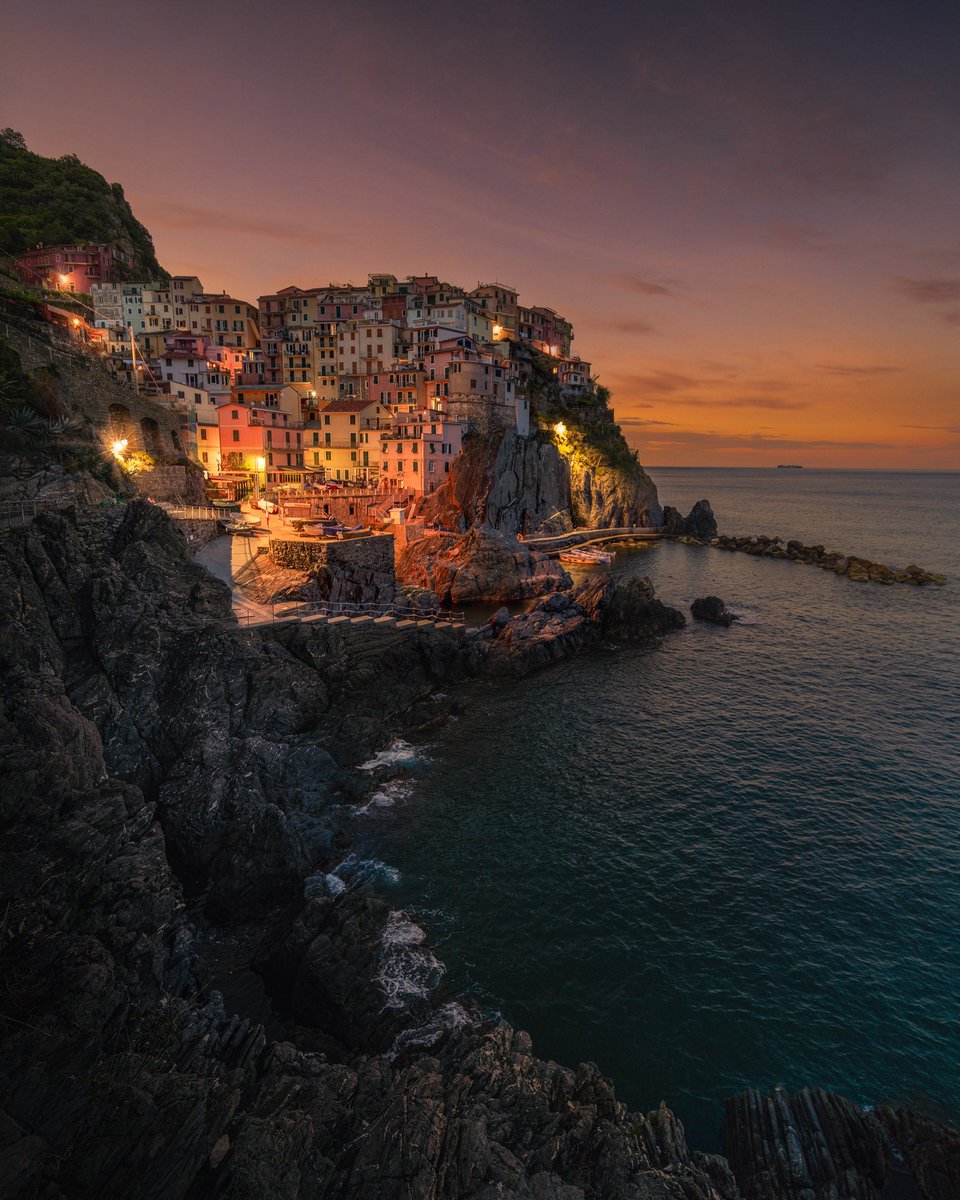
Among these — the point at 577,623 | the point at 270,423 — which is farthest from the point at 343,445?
the point at 577,623

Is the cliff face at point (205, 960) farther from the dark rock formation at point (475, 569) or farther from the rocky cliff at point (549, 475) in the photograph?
the rocky cliff at point (549, 475)

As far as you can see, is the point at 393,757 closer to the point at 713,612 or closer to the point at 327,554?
the point at 327,554

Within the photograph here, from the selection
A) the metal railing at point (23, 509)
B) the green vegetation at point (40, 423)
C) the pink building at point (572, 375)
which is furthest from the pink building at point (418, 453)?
the metal railing at point (23, 509)

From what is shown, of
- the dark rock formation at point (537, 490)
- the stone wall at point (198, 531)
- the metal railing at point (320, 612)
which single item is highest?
the dark rock formation at point (537, 490)

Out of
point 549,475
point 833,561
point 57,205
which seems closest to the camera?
point 833,561

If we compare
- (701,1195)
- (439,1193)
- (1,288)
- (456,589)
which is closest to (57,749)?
(439,1193)

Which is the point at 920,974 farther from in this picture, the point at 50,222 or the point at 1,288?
the point at 50,222

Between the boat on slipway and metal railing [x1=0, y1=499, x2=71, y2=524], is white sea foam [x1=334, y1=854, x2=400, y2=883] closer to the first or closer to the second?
metal railing [x1=0, y1=499, x2=71, y2=524]

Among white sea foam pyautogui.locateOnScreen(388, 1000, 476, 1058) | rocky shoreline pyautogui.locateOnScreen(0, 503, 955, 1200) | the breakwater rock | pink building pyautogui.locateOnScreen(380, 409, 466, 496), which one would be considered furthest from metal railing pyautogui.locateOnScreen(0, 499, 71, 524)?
the breakwater rock
